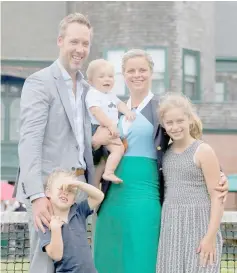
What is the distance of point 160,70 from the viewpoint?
29.0m

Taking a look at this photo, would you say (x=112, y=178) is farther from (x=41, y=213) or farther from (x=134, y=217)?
(x=41, y=213)

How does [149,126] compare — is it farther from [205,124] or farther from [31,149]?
[205,124]

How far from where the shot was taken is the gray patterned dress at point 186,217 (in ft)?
21.9

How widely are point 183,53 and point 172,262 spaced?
23.0 meters

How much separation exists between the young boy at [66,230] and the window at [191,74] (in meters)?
23.4

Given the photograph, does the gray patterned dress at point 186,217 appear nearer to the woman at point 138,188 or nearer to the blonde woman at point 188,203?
the blonde woman at point 188,203

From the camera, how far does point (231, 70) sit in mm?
33000

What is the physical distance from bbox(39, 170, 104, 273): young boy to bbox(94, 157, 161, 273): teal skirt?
0.51 m

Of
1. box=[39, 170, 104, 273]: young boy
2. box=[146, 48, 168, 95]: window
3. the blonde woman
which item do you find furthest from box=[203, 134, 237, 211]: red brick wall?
box=[39, 170, 104, 273]: young boy

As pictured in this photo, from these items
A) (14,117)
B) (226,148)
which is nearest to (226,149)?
(226,148)

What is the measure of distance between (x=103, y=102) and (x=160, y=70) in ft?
73.3

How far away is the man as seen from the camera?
626 cm

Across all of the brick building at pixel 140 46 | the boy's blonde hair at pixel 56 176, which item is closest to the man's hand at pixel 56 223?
the boy's blonde hair at pixel 56 176

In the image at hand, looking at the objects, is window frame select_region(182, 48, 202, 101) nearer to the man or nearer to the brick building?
the brick building
